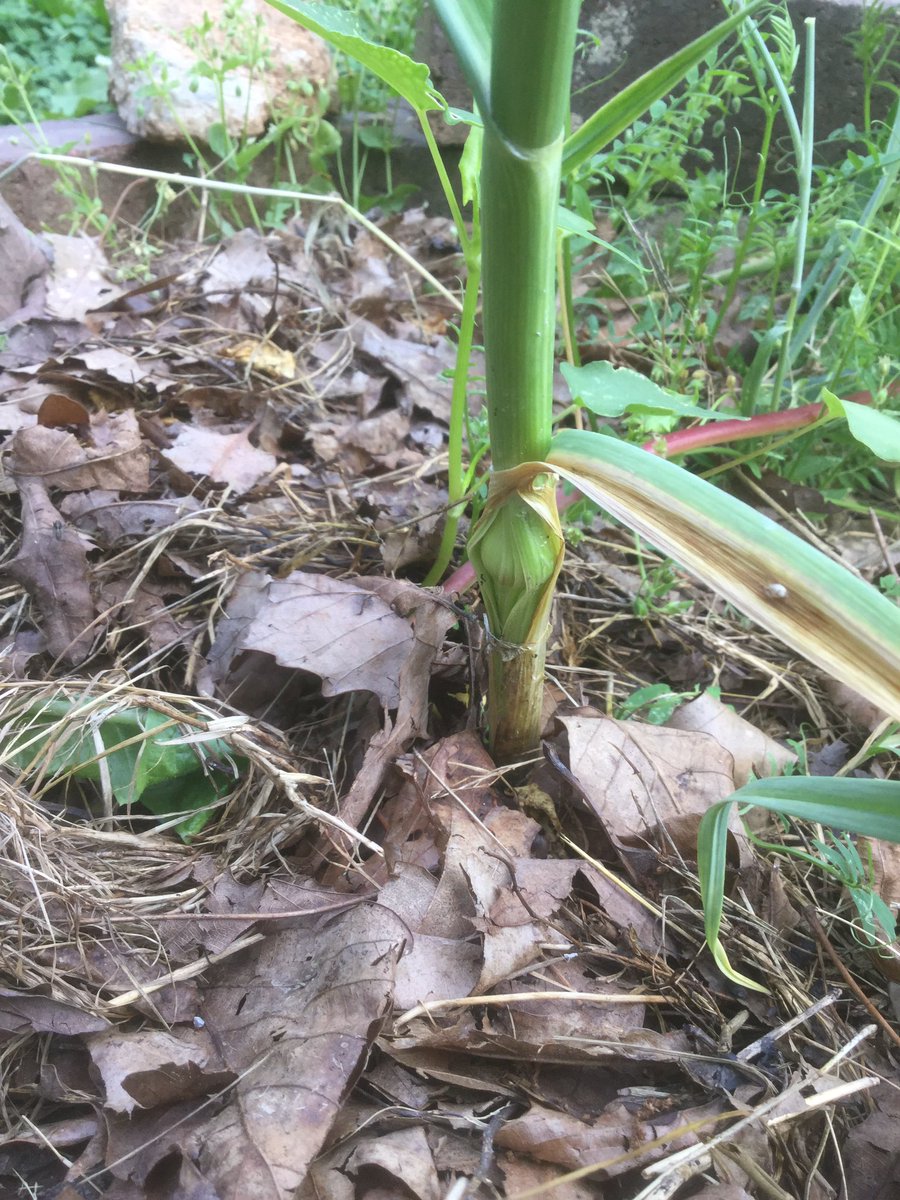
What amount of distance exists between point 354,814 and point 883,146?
172 cm

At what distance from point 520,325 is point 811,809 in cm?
49

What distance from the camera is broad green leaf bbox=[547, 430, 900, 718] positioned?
0.57 metres

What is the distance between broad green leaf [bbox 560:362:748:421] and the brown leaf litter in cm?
35

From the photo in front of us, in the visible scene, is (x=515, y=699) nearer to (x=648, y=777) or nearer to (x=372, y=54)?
(x=648, y=777)

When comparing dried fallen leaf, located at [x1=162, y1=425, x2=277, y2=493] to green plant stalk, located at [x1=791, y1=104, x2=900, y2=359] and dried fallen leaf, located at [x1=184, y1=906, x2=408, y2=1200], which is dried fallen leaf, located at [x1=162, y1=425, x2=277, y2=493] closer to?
dried fallen leaf, located at [x1=184, y1=906, x2=408, y2=1200]

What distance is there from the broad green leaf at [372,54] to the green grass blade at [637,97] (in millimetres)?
141

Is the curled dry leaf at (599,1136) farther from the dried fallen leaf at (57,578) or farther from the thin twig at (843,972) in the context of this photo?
the dried fallen leaf at (57,578)

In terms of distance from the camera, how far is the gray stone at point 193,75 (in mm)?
2243

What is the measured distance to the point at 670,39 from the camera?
7.02ft

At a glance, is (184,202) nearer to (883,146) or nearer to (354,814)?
→ (883,146)

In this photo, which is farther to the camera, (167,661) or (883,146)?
(883,146)

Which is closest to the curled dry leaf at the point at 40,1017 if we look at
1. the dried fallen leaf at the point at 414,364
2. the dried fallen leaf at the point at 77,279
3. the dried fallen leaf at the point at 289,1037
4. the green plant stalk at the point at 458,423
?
the dried fallen leaf at the point at 289,1037

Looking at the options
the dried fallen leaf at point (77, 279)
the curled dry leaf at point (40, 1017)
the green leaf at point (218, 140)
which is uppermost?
the green leaf at point (218, 140)

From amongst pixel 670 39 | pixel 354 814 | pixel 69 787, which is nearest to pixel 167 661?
pixel 69 787
